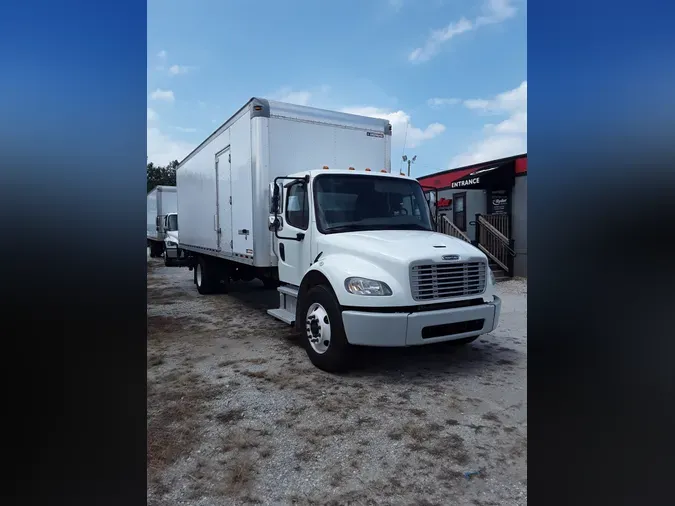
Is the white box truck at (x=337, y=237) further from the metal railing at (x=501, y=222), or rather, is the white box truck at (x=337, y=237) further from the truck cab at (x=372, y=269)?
the metal railing at (x=501, y=222)

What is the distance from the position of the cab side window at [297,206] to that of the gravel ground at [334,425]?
1723 mm

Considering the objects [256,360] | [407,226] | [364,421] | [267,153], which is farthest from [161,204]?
[364,421]

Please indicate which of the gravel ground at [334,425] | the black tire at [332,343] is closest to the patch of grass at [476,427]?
the gravel ground at [334,425]

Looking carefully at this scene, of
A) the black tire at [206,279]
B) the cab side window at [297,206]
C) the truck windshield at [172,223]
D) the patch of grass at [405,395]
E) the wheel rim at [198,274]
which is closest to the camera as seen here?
the patch of grass at [405,395]

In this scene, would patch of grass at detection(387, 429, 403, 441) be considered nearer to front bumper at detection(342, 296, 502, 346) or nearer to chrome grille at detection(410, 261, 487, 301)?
front bumper at detection(342, 296, 502, 346)

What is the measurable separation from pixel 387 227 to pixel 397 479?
3.54 metres

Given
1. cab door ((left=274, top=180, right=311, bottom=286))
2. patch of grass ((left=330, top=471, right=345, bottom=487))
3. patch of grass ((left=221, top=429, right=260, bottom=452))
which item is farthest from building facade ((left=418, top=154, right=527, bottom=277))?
patch of grass ((left=330, top=471, right=345, bottom=487))

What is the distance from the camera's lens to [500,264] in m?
13.5

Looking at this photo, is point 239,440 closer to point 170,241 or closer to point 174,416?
point 174,416

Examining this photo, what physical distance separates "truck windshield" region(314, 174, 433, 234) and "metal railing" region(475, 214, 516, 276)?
7534mm

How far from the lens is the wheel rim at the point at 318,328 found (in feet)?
16.1
